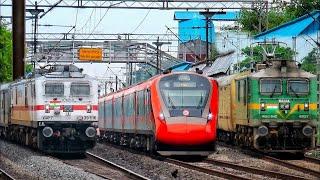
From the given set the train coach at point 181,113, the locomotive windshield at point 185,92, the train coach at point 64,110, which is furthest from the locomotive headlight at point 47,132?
the locomotive windshield at point 185,92

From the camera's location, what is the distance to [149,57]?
69.9 metres

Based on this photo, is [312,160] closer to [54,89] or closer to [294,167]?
[294,167]

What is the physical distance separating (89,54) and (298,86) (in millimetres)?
38583

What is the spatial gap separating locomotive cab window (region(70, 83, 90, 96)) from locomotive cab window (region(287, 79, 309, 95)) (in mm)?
6954

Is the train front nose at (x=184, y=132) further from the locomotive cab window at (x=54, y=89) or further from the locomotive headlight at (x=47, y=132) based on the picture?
the locomotive cab window at (x=54, y=89)

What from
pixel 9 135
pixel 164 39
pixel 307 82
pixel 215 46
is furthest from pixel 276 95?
pixel 215 46

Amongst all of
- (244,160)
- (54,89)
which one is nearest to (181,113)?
(244,160)

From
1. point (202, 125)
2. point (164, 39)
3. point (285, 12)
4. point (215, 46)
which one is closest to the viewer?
point (202, 125)

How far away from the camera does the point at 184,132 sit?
80.0ft

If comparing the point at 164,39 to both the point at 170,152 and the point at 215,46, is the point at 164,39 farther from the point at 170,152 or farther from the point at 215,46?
the point at 170,152

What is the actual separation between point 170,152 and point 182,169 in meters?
2.11

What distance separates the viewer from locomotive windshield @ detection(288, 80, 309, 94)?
87.9 feet

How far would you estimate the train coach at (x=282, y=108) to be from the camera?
2648 cm

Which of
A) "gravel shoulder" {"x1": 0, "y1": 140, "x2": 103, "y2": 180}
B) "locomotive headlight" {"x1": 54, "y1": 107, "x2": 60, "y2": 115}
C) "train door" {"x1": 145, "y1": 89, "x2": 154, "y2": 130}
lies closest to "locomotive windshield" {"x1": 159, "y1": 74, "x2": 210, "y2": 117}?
"train door" {"x1": 145, "y1": 89, "x2": 154, "y2": 130}
